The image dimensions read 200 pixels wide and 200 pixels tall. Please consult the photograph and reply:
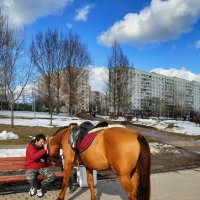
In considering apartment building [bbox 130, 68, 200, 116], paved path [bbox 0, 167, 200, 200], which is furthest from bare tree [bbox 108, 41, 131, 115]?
apartment building [bbox 130, 68, 200, 116]

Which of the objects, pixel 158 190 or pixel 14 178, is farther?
pixel 158 190

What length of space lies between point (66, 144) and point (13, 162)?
156cm

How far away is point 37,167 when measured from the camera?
292 inches

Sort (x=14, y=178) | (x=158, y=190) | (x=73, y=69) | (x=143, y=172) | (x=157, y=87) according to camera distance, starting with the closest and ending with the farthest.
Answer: (x=143, y=172)
(x=14, y=178)
(x=158, y=190)
(x=73, y=69)
(x=157, y=87)

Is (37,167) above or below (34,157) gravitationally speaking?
below

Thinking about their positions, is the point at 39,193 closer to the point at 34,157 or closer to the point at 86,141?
the point at 34,157

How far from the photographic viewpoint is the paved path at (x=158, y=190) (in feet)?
24.1

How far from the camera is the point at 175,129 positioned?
30531 mm

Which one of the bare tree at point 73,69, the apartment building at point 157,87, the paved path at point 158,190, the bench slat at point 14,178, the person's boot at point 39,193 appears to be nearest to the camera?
the bench slat at point 14,178

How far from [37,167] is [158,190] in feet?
9.62

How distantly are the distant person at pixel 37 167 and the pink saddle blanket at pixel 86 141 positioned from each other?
4.29ft

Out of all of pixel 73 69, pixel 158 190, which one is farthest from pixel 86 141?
pixel 73 69

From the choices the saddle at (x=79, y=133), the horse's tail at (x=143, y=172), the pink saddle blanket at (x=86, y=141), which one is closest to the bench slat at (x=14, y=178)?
the saddle at (x=79, y=133)

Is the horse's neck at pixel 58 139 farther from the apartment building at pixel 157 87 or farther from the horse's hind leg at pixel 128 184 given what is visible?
the apartment building at pixel 157 87
